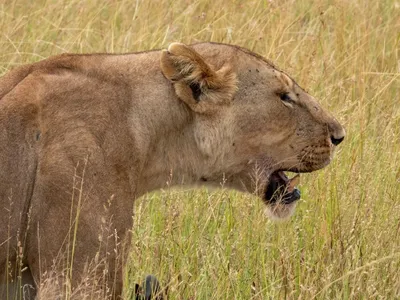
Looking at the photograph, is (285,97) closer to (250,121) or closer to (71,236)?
(250,121)

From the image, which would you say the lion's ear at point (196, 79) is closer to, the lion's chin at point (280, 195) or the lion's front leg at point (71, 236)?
the lion's chin at point (280, 195)

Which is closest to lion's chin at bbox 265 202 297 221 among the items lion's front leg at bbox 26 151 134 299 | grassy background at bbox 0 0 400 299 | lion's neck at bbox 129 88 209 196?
grassy background at bbox 0 0 400 299

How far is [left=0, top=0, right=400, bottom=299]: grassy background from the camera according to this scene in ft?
15.4

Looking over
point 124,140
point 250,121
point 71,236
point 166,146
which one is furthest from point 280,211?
point 71,236

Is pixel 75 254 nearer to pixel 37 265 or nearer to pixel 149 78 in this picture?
pixel 37 265

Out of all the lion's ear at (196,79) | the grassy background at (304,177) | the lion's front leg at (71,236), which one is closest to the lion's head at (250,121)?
the lion's ear at (196,79)

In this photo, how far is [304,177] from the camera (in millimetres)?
5633

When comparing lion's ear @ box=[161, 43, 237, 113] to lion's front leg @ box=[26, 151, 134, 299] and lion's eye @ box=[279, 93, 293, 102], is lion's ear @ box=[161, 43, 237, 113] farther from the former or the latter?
lion's front leg @ box=[26, 151, 134, 299]

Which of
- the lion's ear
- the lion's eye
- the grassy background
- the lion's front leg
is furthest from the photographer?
the grassy background

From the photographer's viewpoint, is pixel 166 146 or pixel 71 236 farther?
pixel 166 146

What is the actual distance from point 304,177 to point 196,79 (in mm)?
1525

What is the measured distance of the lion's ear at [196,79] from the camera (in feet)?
13.7

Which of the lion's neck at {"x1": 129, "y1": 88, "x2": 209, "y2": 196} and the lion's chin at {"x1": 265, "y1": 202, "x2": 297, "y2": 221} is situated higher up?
the lion's neck at {"x1": 129, "y1": 88, "x2": 209, "y2": 196}

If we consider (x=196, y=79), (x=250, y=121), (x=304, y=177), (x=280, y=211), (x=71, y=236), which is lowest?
(x=304, y=177)
